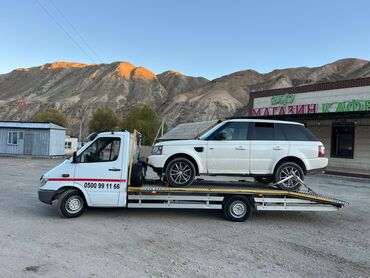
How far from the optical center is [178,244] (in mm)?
6430

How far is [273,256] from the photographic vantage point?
5.89m

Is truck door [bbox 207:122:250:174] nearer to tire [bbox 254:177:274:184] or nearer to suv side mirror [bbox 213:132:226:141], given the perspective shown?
suv side mirror [bbox 213:132:226:141]

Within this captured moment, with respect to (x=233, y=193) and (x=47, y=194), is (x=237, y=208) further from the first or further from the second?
(x=47, y=194)

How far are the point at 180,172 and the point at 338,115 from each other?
17.0m

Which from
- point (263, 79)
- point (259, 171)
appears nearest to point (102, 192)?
point (259, 171)

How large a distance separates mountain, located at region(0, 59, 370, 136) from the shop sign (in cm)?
5648

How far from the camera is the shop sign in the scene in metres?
22.3

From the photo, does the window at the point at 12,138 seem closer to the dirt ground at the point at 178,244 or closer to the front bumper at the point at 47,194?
the dirt ground at the point at 178,244

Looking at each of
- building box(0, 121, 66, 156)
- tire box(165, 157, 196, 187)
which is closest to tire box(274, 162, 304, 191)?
tire box(165, 157, 196, 187)

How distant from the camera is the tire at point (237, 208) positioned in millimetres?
8367

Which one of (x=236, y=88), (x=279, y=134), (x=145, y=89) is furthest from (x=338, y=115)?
(x=145, y=89)

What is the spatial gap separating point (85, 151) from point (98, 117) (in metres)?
78.4

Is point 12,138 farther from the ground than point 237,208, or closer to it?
farther from the ground

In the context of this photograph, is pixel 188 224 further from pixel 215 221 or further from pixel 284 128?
pixel 284 128
